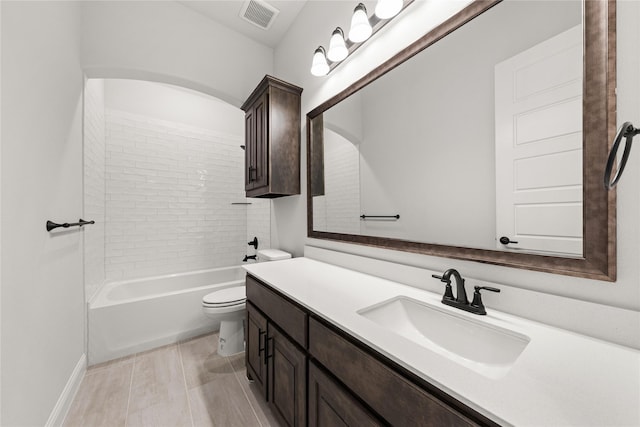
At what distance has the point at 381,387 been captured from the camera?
26.7 inches

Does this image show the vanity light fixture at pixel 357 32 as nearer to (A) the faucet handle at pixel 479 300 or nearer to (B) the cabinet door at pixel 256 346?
(A) the faucet handle at pixel 479 300

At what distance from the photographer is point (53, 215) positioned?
1.37 metres

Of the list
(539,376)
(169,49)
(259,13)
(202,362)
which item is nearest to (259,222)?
(202,362)

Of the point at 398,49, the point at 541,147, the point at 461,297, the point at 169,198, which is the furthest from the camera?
the point at 169,198

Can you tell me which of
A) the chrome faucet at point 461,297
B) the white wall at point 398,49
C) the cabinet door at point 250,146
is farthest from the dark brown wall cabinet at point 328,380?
the cabinet door at point 250,146

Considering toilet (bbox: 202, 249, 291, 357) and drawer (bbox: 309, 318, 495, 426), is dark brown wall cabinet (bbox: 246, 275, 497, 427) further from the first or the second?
toilet (bbox: 202, 249, 291, 357)

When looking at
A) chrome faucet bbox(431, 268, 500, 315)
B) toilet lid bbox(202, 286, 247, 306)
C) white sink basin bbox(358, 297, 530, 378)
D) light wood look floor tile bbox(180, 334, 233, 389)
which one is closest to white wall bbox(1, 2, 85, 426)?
light wood look floor tile bbox(180, 334, 233, 389)

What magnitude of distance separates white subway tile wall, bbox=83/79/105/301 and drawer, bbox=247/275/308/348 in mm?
1534

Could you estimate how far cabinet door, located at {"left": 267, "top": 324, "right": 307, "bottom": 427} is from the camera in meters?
1.02

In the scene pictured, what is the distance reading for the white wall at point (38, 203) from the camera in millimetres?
984

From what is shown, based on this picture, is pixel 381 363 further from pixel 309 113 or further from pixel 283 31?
pixel 283 31

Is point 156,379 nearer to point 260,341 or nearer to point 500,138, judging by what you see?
point 260,341

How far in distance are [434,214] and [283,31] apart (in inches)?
91.8

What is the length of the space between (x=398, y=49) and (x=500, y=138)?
0.76 meters
